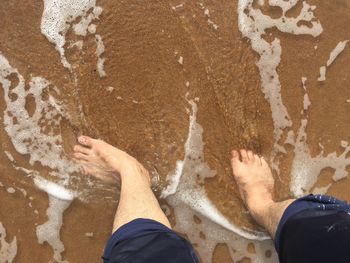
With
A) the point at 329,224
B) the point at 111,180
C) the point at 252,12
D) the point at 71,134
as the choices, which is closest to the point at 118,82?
the point at 71,134

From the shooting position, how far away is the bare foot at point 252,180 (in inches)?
76.2

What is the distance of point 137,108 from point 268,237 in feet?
2.58

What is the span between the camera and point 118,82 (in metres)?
1.90

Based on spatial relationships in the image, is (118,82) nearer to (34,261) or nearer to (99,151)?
(99,151)

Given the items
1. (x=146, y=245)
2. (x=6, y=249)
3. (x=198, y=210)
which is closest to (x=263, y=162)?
(x=198, y=210)

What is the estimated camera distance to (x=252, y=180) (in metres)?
A: 1.95

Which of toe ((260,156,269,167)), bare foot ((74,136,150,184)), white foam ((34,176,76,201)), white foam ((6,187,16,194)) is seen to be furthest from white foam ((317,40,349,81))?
white foam ((6,187,16,194))

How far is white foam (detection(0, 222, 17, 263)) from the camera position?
1909mm

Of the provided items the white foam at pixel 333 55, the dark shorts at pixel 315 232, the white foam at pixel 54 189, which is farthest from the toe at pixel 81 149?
the white foam at pixel 333 55

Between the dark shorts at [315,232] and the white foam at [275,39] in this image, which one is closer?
the dark shorts at [315,232]

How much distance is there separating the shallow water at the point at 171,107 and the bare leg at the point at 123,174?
0.04 metres

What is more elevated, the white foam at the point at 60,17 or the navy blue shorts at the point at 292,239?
the white foam at the point at 60,17

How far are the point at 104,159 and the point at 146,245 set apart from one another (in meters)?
0.51

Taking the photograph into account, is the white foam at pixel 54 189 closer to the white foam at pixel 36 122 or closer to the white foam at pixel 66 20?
the white foam at pixel 36 122
